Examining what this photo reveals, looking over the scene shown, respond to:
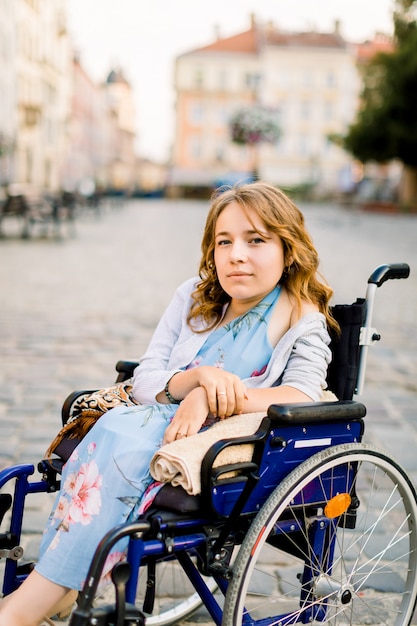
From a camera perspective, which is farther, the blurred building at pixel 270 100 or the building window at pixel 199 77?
the building window at pixel 199 77

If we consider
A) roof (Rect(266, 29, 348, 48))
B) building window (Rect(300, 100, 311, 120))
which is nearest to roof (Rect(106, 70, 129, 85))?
roof (Rect(266, 29, 348, 48))

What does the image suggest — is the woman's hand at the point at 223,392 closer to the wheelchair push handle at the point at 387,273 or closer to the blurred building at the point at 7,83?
the wheelchair push handle at the point at 387,273

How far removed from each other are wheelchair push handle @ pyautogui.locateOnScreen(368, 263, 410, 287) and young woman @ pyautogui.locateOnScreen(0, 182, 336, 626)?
160mm

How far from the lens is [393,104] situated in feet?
125

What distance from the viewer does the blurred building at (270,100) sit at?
236 ft

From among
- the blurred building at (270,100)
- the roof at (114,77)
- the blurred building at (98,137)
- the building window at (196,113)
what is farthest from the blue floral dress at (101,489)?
the roof at (114,77)

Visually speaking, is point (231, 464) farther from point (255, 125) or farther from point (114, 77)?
point (114, 77)

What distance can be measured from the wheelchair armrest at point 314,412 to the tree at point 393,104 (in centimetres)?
3758

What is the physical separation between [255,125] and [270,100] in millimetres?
Result: 21622

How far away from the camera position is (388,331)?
7594 millimetres

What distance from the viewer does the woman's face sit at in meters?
2.18

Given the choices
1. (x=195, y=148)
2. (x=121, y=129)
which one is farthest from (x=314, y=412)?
(x=121, y=129)

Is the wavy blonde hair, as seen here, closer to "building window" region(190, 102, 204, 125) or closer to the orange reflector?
the orange reflector

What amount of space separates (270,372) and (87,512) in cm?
63
